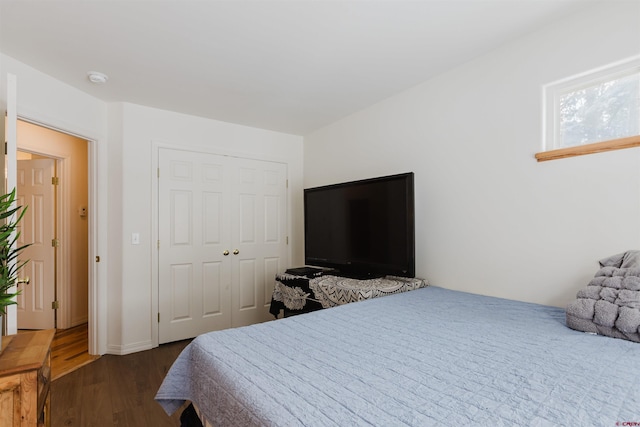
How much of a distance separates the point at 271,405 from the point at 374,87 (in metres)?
2.53

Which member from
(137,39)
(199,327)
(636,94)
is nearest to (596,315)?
(636,94)

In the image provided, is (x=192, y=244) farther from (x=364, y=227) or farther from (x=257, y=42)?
(x=257, y=42)

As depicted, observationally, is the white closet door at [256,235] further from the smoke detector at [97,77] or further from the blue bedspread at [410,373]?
the blue bedspread at [410,373]

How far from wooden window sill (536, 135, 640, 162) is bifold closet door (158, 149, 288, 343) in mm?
2799

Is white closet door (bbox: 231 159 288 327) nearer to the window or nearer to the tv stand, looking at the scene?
the tv stand

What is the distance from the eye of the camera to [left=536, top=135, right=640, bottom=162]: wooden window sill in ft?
5.12

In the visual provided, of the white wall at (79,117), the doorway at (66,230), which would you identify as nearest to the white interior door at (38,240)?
the doorway at (66,230)

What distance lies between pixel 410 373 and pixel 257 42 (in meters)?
2.02

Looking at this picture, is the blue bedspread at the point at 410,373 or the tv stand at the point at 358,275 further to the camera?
the tv stand at the point at 358,275

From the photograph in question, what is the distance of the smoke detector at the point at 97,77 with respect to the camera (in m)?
2.37

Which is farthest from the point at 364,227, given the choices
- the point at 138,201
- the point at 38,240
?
the point at 38,240

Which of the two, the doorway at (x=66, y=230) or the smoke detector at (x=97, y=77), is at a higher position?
the smoke detector at (x=97, y=77)

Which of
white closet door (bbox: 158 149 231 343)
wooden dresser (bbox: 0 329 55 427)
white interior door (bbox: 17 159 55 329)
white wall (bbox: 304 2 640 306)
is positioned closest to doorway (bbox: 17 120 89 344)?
white interior door (bbox: 17 159 55 329)

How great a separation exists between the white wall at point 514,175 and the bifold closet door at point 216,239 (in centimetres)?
163
